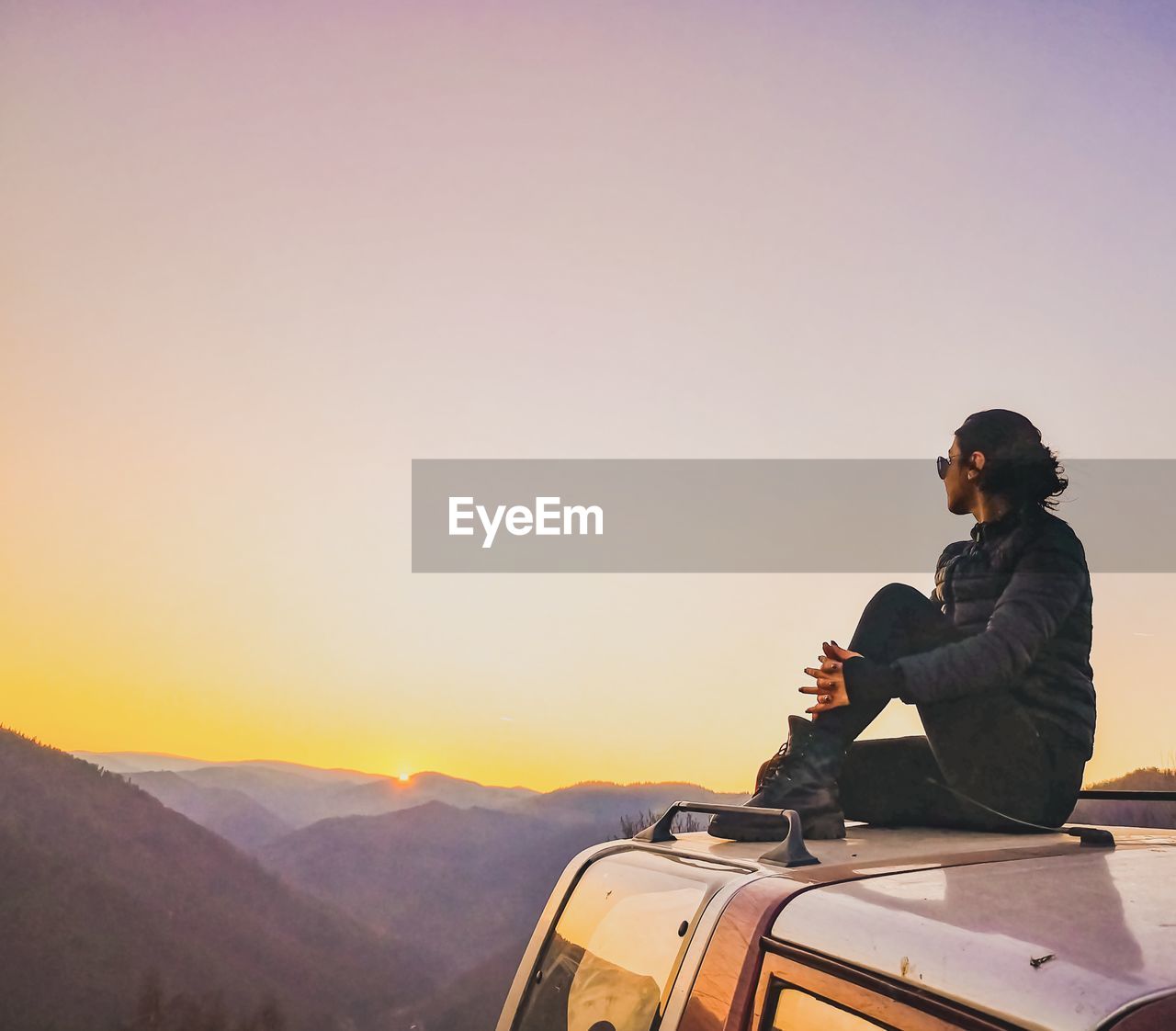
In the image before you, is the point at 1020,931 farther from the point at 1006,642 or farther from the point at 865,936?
the point at 1006,642

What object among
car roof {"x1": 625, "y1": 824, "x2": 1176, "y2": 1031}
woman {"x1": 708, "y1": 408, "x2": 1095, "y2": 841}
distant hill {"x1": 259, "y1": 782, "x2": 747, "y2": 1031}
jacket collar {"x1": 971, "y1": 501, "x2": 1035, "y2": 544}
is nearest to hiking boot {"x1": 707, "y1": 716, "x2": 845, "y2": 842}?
woman {"x1": 708, "y1": 408, "x2": 1095, "y2": 841}

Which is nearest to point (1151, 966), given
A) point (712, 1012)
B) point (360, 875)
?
point (712, 1012)

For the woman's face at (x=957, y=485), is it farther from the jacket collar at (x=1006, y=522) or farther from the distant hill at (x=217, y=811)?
the distant hill at (x=217, y=811)

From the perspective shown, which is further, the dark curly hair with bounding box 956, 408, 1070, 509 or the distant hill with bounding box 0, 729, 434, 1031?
the distant hill with bounding box 0, 729, 434, 1031

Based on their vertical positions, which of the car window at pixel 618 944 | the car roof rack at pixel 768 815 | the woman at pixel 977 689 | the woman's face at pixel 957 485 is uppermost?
the woman's face at pixel 957 485

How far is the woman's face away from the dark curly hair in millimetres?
36

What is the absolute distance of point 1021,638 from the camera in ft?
9.94

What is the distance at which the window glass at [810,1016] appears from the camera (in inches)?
60.1

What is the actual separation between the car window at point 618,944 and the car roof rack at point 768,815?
0.14 meters

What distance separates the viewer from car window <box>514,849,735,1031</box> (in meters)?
2.20

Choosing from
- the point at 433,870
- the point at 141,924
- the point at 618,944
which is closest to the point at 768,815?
the point at 618,944

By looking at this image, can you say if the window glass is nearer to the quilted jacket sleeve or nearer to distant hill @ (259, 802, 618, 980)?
the quilted jacket sleeve

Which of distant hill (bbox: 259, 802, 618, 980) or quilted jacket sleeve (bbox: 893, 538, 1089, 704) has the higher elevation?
quilted jacket sleeve (bbox: 893, 538, 1089, 704)

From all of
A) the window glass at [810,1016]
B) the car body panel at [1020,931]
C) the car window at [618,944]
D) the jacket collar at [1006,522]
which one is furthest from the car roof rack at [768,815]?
the jacket collar at [1006,522]
